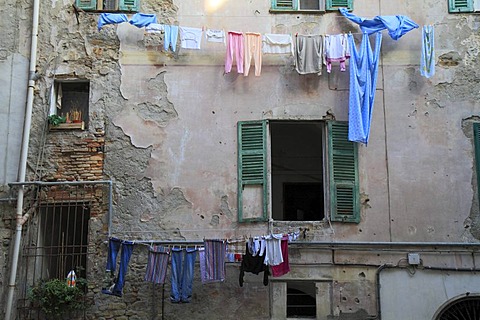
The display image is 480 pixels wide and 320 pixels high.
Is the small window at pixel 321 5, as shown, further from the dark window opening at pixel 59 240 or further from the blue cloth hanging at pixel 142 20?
the dark window opening at pixel 59 240

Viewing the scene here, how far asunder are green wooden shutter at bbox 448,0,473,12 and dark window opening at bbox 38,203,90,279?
681 centimetres

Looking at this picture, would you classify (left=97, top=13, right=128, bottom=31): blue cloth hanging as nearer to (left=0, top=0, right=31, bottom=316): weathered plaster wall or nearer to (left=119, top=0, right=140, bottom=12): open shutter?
(left=119, top=0, right=140, bottom=12): open shutter

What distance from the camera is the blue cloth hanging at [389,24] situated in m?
9.73

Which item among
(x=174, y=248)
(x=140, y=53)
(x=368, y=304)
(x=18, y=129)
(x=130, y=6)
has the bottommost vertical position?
(x=368, y=304)

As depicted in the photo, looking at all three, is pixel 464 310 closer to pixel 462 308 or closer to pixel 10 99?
pixel 462 308

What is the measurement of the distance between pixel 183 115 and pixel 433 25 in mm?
4398

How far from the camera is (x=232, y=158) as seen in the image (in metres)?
9.70

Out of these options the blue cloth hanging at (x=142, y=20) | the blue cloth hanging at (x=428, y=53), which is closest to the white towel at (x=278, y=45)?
the blue cloth hanging at (x=142, y=20)

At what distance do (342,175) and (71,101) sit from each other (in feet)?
15.2

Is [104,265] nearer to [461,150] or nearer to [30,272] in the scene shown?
[30,272]

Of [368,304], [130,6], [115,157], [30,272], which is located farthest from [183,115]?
[368,304]

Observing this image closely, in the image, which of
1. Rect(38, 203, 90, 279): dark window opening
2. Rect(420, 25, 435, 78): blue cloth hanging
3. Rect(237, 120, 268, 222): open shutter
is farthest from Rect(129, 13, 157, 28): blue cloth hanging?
Rect(420, 25, 435, 78): blue cloth hanging

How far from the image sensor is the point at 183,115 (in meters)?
9.83

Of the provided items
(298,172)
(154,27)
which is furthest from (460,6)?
(298,172)
